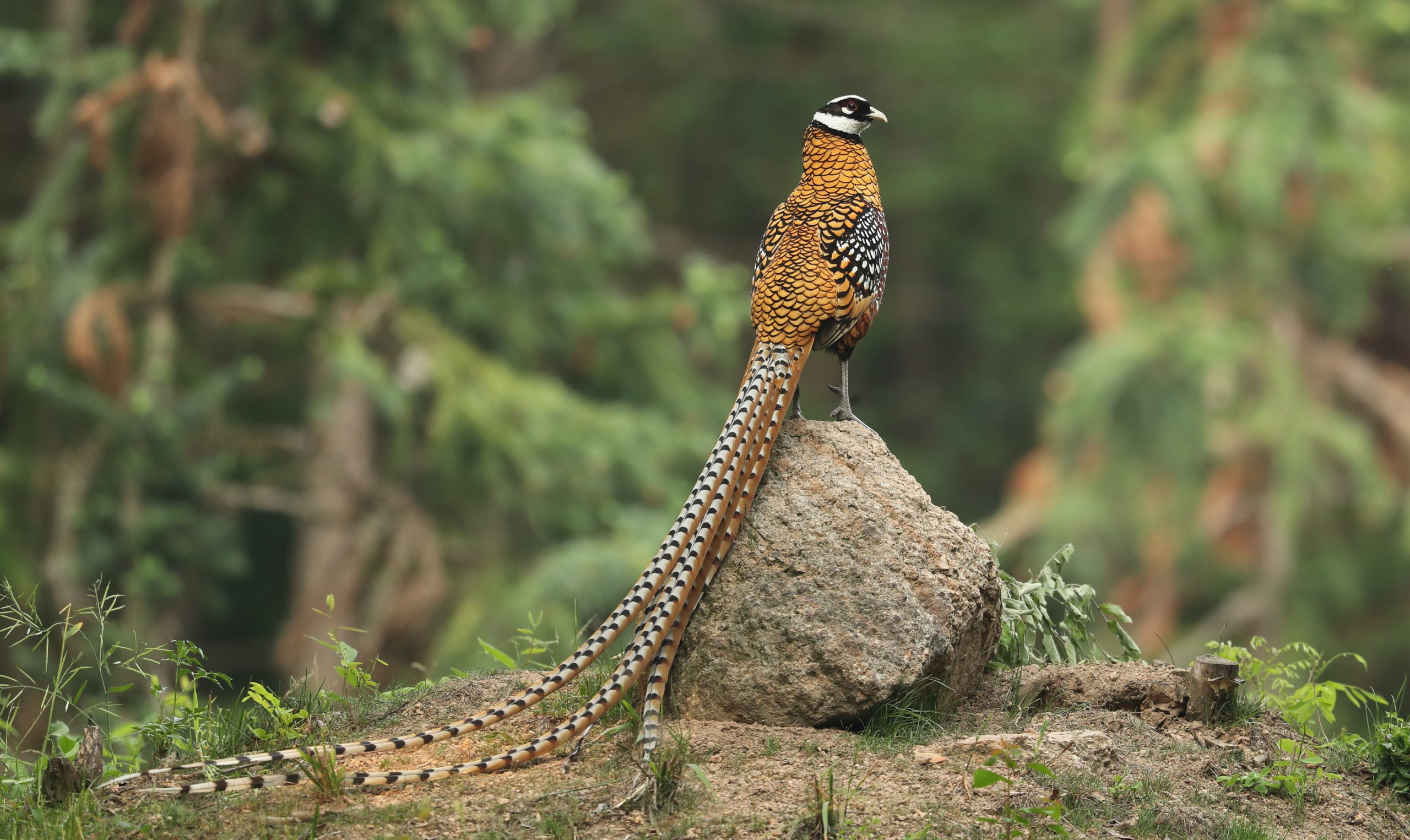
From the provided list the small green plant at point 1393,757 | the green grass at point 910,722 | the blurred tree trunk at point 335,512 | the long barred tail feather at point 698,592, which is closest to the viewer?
the long barred tail feather at point 698,592

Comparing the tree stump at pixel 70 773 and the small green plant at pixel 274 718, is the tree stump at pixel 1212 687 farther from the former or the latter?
the tree stump at pixel 70 773

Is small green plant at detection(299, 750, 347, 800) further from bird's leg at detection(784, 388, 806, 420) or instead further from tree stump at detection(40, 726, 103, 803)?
bird's leg at detection(784, 388, 806, 420)

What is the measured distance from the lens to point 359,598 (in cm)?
1050

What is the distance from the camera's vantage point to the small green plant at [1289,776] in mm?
3840

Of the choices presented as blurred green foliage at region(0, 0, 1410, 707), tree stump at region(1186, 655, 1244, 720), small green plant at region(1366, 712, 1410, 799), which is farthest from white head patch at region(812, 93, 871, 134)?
blurred green foliage at region(0, 0, 1410, 707)

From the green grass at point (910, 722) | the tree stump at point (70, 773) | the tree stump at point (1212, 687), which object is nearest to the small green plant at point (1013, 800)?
the green grass at point (910, 722)

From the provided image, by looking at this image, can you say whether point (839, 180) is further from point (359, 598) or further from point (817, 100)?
point (817, 100)

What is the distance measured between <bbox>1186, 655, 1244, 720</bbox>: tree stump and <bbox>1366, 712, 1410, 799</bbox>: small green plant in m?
0.43

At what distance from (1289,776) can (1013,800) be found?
90 cm

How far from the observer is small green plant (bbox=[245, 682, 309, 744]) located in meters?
3.89

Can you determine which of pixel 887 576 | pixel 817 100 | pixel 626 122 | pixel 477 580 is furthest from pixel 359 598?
pixel 817 100

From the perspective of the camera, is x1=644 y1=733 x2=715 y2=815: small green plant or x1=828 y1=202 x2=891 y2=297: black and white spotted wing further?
x1=828 y1=202 x2=891 y2=297: black and white spotted wing

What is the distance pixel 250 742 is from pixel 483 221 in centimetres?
576

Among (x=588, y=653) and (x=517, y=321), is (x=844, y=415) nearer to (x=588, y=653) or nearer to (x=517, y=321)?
(x=588, y=653)
